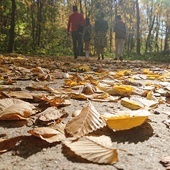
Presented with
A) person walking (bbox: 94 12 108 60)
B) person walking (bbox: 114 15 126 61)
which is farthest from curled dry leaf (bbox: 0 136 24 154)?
person walking (bbox: 114 15 126 61)

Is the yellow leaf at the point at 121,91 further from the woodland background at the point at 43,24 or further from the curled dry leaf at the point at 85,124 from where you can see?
the woodland background at the point at 43,24

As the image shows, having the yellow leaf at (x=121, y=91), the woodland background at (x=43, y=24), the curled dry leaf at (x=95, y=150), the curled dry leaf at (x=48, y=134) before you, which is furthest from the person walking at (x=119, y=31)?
the curled dry leaf at (x=95, y=150)

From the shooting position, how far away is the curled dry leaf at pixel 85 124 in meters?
1.16

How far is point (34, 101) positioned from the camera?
1.91 meters

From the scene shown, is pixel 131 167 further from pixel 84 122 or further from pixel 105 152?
pixel 84 122

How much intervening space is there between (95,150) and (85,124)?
0.87 feet

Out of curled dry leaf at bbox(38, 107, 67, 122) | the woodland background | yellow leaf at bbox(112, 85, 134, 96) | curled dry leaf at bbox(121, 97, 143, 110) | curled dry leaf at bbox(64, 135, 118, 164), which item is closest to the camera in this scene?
curled dry leaf at bbox(64, 135, 118, 164)

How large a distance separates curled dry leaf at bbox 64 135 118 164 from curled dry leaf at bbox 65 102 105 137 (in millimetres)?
117

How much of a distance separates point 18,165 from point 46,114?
0.56m

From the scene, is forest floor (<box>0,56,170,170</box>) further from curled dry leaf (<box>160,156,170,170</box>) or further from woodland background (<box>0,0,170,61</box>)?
woodland background (<box>0,0,170,61</box>)

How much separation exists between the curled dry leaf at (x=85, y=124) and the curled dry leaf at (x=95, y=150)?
0.12m

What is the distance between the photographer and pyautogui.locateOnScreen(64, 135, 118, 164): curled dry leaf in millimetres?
935

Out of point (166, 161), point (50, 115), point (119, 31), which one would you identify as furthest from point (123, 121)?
point (119, 31)

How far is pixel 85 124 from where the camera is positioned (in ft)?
3.97
